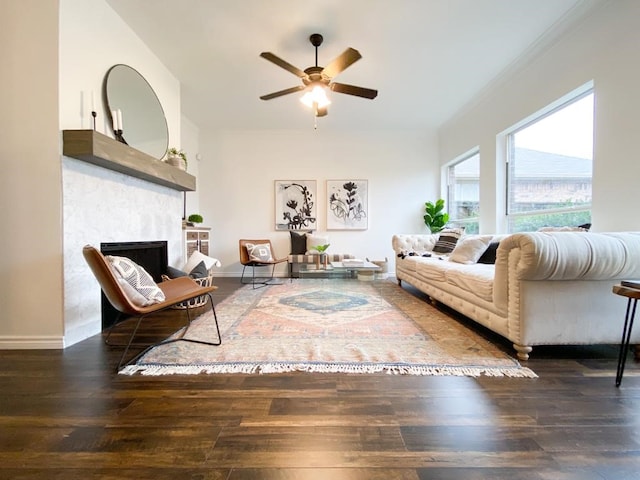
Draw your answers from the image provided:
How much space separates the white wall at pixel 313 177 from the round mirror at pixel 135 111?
238 cm

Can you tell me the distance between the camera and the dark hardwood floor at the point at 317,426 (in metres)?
0.98

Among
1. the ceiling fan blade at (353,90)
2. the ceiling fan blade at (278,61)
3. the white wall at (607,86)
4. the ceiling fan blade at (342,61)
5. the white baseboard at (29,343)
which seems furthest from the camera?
the ceiling fan blade at (353,90)

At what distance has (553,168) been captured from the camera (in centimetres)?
314

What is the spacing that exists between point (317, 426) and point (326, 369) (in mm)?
484

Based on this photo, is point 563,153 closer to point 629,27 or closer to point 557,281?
point 629,27

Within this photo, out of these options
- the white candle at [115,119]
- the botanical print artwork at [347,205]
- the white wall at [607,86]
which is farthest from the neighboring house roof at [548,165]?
the white candle at [115,119]

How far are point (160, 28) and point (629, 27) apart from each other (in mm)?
4035

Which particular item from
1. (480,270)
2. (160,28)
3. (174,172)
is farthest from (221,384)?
(160,28)

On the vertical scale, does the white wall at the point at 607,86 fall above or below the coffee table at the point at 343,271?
above

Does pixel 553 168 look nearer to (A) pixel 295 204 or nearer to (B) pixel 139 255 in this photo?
(A) pixel 295 204

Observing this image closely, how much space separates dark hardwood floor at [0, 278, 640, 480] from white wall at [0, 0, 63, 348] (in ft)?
1.71

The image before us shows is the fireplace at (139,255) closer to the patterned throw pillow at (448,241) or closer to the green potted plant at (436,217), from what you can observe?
the patterned throw pillow at (448,241)

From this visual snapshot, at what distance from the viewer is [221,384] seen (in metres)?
1.52

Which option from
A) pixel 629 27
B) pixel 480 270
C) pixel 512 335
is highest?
pixel 629 27
